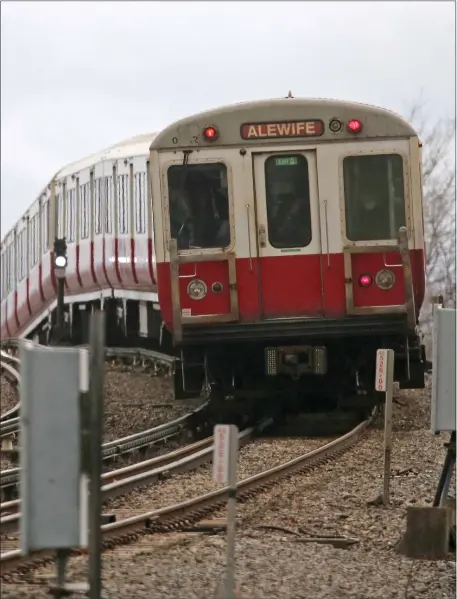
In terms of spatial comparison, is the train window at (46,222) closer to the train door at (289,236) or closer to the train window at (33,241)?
the train window at (33,241)

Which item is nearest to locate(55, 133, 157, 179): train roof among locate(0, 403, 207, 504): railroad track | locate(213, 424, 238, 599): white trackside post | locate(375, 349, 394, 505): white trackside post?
locate(0, 403, 207, 504): railroad track

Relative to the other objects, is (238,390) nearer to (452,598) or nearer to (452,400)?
(452,400)

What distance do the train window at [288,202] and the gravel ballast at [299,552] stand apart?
2.35 meters

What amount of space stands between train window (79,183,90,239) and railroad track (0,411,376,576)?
35.3 ft

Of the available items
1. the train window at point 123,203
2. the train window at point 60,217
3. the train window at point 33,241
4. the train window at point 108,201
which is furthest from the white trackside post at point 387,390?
the train window at point 33,241

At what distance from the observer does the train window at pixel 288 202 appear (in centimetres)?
1137

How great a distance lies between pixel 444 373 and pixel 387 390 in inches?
66.0

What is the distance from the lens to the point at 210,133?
11.3 m

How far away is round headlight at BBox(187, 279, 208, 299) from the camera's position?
11266mm

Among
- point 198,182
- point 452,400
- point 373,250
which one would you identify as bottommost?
point 452,400

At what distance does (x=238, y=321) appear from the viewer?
11.3 metres

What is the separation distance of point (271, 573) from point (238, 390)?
613 centimetres

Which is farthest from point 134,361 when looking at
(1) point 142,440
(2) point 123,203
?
(1) point 142,440

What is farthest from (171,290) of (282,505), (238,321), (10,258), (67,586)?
(10,258)
